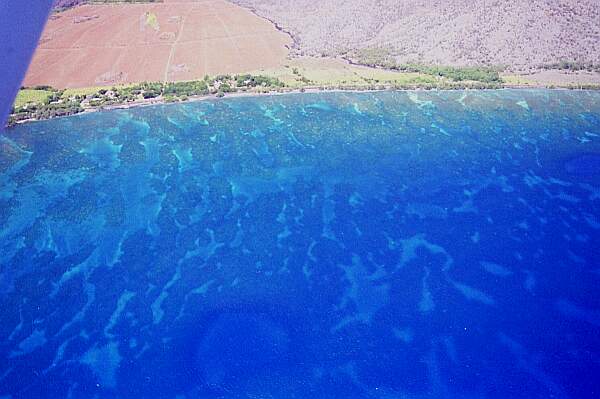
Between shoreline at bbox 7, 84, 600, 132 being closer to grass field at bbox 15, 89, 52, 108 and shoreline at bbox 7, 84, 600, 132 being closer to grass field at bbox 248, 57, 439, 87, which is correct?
grass field at bbox 248, 57, 439, 87

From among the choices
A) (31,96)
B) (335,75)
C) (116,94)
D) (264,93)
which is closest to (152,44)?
(116,94)

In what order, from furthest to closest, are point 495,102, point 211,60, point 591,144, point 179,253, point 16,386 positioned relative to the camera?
point 211,60, point 495,102, point 591,144, point 179,253, point 16,386

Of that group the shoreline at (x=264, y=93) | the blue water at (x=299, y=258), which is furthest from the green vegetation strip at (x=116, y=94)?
the blue water at (x=299, y=258)

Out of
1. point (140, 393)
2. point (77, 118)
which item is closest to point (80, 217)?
point (140, 393)

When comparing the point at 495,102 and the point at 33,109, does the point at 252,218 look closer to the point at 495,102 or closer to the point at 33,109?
the point at 33,109

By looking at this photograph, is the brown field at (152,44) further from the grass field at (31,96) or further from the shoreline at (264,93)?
the shoreline at (264,93)

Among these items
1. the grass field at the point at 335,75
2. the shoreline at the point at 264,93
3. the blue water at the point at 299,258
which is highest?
the grass field at the point at 335,75

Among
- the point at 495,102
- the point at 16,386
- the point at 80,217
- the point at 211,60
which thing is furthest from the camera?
the point at 211,60

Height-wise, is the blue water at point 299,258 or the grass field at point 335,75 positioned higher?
the grass field at point 335,75
